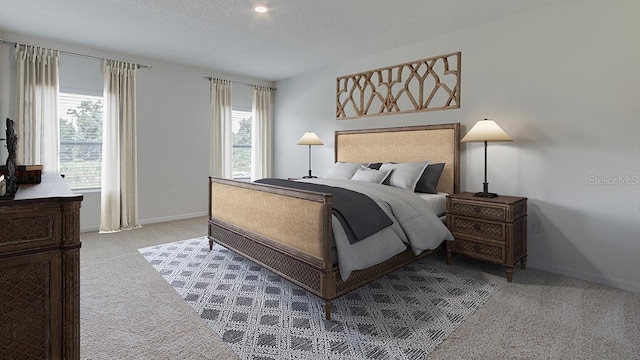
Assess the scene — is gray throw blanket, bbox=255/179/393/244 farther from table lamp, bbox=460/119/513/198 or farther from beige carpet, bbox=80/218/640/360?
table lamp, bbox=460/119/513/198

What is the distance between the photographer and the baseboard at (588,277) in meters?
2.83

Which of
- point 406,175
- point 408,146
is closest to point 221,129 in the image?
point 408,146

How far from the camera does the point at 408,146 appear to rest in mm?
4297

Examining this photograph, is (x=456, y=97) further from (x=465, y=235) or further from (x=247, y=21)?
(x=247, y=21)

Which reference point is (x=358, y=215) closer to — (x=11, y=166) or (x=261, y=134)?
(x=11, y=166)

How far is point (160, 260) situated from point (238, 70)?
11.6ft

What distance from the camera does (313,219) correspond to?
93.1 inches

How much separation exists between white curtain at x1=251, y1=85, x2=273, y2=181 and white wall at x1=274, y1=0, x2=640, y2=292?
3530mm

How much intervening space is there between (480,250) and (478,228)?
0.69 ft

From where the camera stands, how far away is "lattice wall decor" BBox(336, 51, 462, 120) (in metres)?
3.94

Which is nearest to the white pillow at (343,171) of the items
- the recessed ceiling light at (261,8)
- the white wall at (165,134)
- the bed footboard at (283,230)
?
the bed footboard at (283,230)

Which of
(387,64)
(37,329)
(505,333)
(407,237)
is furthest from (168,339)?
(387,64)

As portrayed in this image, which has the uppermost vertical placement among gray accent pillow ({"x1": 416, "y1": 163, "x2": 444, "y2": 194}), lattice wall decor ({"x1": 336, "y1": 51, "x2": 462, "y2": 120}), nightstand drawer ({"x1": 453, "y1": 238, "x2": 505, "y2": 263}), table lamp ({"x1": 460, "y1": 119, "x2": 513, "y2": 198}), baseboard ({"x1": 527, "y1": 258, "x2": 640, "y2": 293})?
lattice wall decor ({"x1": 336, "y1": 51, "x2": 462, "y2": 120})

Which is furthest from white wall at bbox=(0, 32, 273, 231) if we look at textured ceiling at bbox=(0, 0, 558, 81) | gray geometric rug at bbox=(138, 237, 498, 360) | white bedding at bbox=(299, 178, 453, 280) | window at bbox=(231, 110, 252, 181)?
white bedding at bbox=(299, 178, 453, 280)
